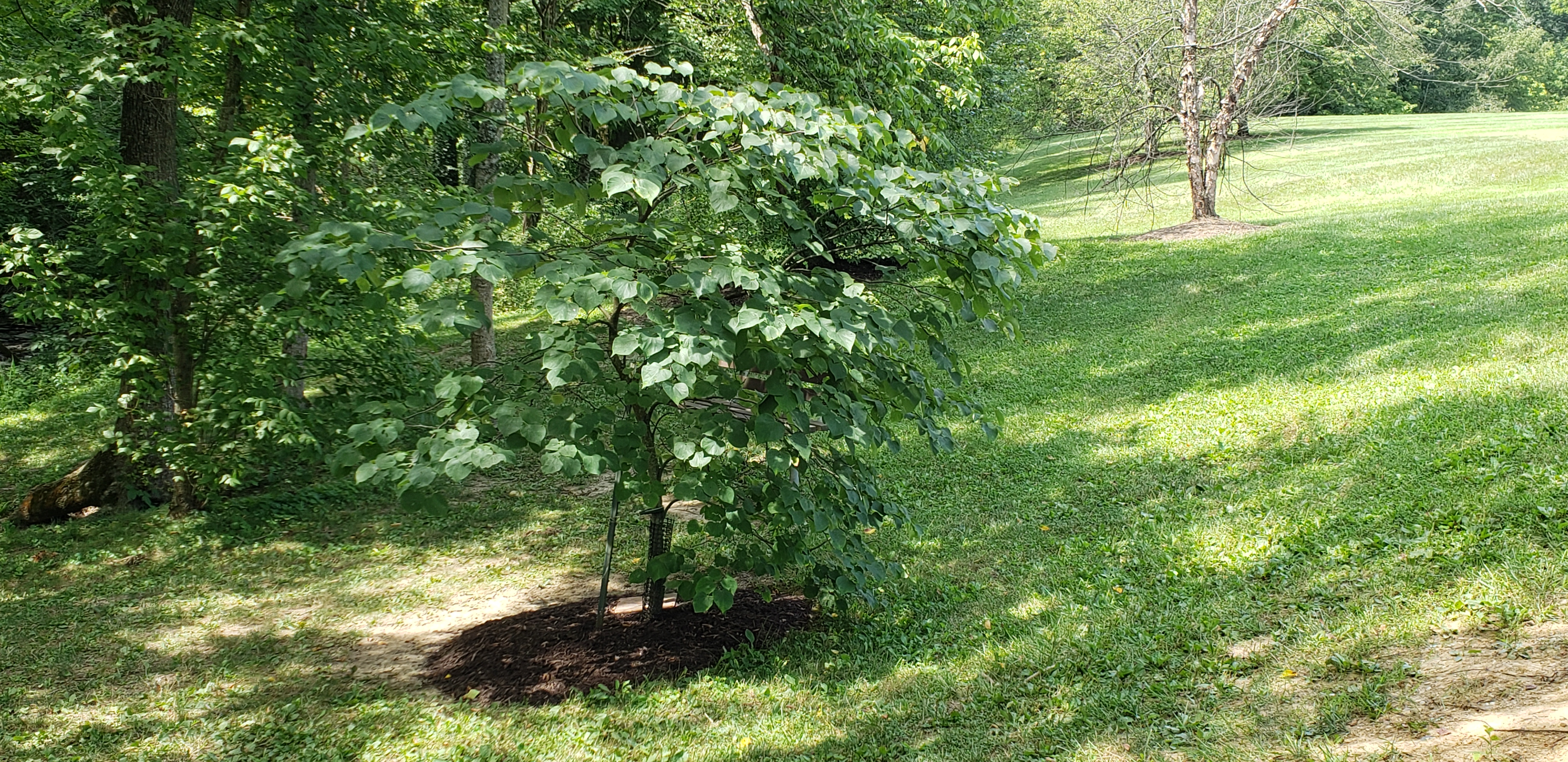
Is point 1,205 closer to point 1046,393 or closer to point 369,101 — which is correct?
point 369,101

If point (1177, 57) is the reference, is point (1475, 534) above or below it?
below

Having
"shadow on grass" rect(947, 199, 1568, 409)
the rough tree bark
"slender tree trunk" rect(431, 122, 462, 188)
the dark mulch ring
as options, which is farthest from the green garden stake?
the rough tree bark

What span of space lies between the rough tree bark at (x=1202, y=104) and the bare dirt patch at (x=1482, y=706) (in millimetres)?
8941

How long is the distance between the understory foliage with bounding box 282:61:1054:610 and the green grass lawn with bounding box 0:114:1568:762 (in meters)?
0.79

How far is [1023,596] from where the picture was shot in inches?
201

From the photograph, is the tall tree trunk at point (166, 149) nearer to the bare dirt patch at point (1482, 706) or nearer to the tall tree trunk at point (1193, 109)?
the bare dirt patch at point (1482, 706)

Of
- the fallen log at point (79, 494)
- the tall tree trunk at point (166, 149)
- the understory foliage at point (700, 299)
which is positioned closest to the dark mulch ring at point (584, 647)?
the understory foliage at point (700, 299)

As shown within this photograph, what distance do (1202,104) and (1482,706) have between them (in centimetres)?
1585

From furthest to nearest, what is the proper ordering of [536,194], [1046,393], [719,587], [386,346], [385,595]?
[1046,393], [386,346], [385,595], [719,587], [536,194]

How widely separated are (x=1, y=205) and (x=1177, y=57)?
54.3ft

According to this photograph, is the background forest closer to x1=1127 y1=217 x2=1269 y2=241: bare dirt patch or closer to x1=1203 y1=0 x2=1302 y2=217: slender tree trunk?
x1=1203 y1=0 x2=1302 y2=217: slender tree trunk

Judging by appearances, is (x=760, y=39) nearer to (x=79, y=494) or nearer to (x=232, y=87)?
(x=232, y=87)

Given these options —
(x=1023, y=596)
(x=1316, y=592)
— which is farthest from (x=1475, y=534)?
(x=1023, y=596)

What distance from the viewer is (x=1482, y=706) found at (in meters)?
3.03
